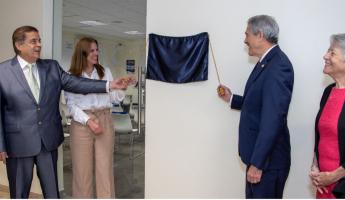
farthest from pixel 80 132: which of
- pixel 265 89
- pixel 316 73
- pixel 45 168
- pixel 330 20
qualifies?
pixel 330 20

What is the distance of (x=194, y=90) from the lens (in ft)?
8.87

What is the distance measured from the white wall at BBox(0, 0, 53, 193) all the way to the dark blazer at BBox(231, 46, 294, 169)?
217cm

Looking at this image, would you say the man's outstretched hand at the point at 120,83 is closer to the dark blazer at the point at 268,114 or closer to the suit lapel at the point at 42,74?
the suit lapel at the point at 42,74

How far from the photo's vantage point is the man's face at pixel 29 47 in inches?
90.4

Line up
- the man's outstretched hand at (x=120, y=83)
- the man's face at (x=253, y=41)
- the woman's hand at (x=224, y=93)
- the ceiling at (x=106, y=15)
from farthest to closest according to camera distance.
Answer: the ceiling at (x=106, y=15)
the man's outstretched hand at (x=120, y=83)
the woman's hand at (x=224, y=93)
the man's face at (x=253, y=41)

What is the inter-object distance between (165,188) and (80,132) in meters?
0.83

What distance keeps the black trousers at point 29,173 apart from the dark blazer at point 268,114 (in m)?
1.30

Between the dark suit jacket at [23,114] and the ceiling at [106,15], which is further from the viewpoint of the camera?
the ceiling at [106,15]

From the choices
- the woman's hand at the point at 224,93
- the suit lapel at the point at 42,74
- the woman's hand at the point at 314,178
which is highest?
the suit lapel at the point at 42,74

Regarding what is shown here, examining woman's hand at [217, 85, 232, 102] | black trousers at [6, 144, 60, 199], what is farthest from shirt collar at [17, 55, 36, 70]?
woman's hand at [217, 85, 232, 102]

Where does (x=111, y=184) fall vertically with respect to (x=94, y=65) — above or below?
below

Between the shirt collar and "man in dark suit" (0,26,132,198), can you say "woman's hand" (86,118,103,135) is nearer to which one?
"man in dark suit" (0,26,132,198)

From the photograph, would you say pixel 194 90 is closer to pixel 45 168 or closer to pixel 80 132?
pixel 80 132

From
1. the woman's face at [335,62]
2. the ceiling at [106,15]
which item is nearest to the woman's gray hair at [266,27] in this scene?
the woman's face at [335,62]
